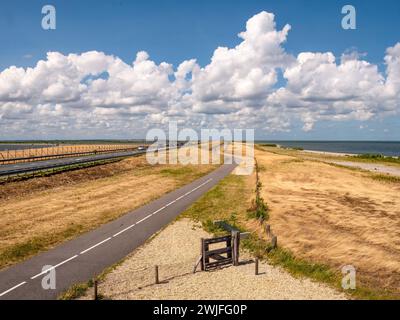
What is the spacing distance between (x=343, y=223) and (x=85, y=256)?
2095cm

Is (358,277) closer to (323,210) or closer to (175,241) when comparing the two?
(175,241)

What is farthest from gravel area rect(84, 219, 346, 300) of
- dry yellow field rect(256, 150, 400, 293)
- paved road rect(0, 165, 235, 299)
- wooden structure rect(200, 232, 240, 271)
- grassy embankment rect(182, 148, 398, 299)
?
dry yellow field rect(256, 150, 400, 293)

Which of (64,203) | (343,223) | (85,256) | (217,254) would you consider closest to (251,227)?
(343,223)

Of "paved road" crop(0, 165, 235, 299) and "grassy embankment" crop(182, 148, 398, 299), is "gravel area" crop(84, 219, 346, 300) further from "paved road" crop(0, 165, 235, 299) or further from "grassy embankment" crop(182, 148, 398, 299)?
"paved road" crop(0, 165, 235, 299)

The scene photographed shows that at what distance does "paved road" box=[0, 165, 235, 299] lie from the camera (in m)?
16.5

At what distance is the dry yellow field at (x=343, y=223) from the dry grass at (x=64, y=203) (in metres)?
15.5

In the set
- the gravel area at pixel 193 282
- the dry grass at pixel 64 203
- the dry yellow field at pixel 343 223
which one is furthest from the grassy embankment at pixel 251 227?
the dry grass at pixel 64 203

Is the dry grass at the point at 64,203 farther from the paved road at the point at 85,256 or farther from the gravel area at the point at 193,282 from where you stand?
the gravel area at the point at 193,282

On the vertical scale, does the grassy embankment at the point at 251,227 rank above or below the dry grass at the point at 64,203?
below

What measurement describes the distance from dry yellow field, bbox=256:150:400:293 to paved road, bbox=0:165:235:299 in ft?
34.9

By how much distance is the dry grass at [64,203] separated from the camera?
80.6 feet

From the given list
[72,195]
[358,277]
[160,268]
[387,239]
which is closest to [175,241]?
[160,268]

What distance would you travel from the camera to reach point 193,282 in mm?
17531
